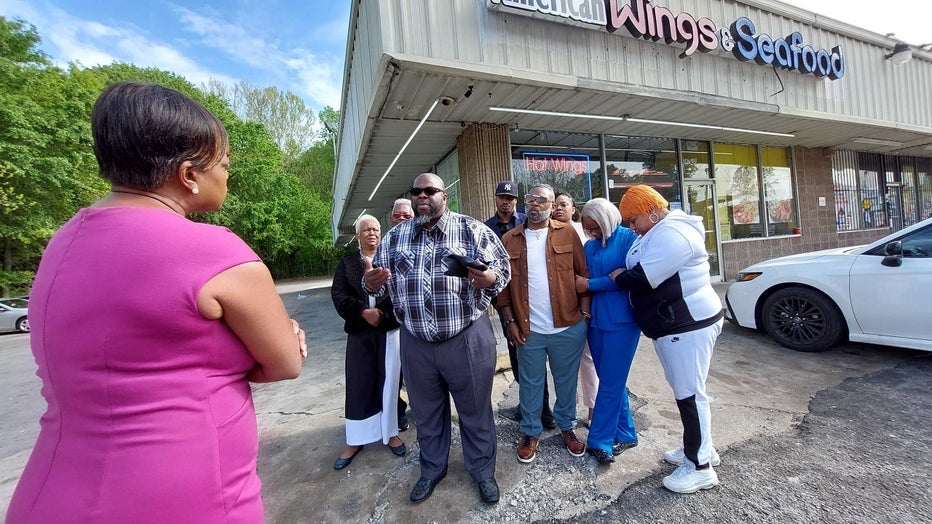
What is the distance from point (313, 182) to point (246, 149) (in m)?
8.30

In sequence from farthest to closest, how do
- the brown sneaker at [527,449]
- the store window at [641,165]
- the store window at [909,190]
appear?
the store window at [909,190] < the store window at [641,165] < the brown sneaker at [527,449]

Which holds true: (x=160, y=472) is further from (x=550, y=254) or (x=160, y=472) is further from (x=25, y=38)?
(x=25, y=38)

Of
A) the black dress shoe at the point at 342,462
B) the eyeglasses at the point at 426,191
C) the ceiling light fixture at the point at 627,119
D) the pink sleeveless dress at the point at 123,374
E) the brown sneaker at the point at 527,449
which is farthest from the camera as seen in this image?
the ceiling light fixture at the point at 627,119

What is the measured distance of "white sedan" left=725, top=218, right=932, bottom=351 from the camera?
12.1 ft

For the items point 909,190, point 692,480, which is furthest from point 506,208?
point 909,190

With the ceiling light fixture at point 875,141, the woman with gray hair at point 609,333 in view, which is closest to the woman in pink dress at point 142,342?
the woman with gray hair at point 609,333

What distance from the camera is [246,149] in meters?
25.5

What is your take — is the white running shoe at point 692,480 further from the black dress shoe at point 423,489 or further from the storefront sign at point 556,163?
the storefront sign at point 556,163

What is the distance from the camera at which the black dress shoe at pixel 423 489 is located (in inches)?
91.7

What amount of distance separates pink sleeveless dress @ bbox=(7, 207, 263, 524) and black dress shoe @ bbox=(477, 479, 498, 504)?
1734 mm

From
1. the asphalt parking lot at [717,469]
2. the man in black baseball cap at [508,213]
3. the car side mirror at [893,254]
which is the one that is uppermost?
the man in black baseball cap at [508,213]

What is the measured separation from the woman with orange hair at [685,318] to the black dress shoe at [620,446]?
40cm

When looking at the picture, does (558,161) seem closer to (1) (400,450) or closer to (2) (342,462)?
(1) (400,450)

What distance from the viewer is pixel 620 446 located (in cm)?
269
